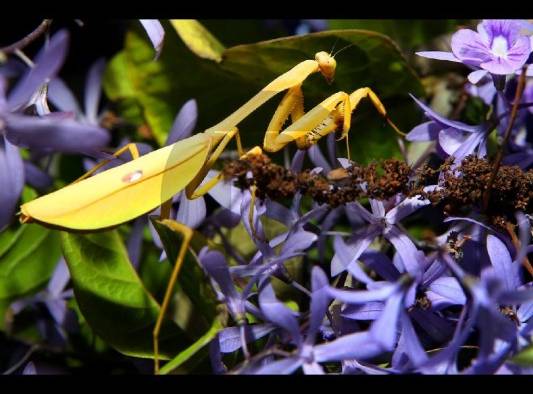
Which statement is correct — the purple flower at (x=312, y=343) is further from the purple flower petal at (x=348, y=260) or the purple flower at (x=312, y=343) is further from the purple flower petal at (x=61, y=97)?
the purple flower petal at (x=61, y=97)

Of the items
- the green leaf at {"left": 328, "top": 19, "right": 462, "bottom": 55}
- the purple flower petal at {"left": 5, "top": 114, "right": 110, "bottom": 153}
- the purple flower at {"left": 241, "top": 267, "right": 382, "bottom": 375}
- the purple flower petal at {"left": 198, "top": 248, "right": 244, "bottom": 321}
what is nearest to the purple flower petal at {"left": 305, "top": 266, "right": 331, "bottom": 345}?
the purple flower at {"left": 241, "top": 267, "right": 382, "bottom": 375}

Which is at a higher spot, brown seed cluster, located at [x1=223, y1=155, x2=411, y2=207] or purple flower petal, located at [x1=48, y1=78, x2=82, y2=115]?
brown seed cluster, located at [x1=223, y1=155, x2=411, y2=207]

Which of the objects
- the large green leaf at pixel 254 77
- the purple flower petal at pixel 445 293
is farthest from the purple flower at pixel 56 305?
the purple flower petal at pixel 445 293

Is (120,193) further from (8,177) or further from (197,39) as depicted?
(197,39)

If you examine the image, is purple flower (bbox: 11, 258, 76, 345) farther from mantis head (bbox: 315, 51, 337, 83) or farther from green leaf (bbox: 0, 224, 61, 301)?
mantis head (bbox: 315, 51, 337, 83)

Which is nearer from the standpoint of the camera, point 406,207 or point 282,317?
point 282,317

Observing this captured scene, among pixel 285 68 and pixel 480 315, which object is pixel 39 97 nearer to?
pixel 285 68

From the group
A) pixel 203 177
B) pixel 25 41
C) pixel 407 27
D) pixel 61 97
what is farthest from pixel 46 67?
pixel 407 27
